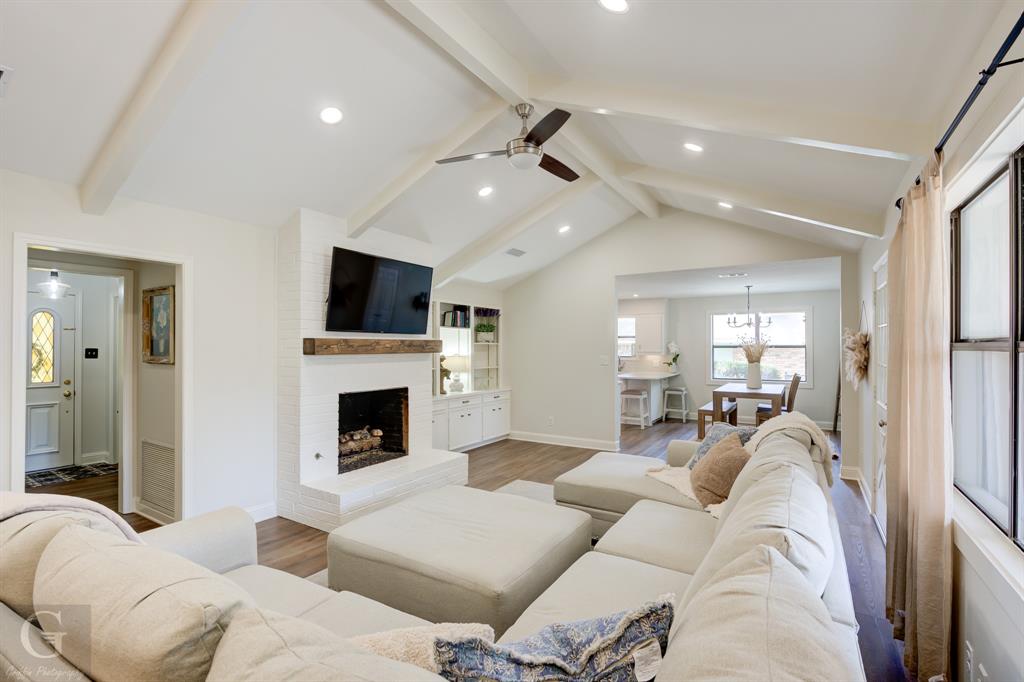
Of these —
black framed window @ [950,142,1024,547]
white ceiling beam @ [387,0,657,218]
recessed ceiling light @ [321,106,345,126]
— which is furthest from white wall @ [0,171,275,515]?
black framed window @ [950,142,1024,547]

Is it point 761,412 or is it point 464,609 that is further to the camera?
point 761,412

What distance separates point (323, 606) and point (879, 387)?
4.21m

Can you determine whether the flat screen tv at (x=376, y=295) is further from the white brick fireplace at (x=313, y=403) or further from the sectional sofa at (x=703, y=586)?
the sectional sofa at (x=703, y=586)

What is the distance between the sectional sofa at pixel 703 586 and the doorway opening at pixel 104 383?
7.48 feet

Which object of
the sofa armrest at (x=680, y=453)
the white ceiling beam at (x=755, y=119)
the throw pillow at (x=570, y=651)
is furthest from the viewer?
the sofa armrest at (x=680, y=453)

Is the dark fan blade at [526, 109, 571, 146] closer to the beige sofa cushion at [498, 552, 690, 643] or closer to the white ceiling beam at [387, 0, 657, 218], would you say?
the white ceiling beam at [387, 0, 657, 218]

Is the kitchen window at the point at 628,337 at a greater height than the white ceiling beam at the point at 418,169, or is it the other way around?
the white ceiling beam at the point at 418,169

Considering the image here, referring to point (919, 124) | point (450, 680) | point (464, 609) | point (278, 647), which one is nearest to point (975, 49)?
point (919, 124)

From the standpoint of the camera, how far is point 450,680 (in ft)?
2.89

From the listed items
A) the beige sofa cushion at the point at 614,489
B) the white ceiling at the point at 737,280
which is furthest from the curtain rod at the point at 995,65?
the white ceiling at the point at 737,280

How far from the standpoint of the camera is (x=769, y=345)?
8719mm

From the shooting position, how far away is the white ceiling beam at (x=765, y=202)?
Answer: 352 cm

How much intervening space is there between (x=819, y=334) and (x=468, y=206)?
6871 mm

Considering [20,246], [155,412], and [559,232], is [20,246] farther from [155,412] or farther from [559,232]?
[559,232]
